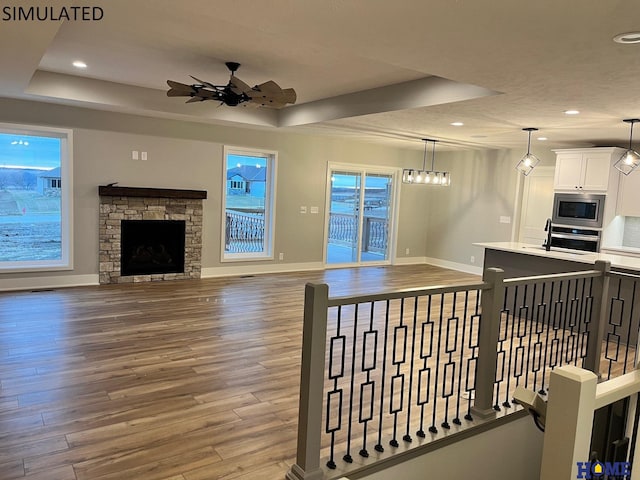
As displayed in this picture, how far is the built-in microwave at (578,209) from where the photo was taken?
274 inches

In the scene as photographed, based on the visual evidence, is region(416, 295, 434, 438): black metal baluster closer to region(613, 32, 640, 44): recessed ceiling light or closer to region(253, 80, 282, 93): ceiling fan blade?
region(613, 32, 640, 44): recessed ceiling light

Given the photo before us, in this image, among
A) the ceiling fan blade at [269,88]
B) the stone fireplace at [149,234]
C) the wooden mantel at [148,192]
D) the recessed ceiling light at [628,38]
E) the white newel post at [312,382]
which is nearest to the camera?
the white newel post at [312,382]

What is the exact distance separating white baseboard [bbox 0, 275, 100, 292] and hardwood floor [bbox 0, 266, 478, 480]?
1.01 ft

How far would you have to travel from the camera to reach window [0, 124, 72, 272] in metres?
6.43

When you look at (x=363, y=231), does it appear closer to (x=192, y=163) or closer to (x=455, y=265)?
(x=455, y=265)

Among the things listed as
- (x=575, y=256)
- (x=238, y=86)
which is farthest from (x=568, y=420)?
(x=575, y=256)

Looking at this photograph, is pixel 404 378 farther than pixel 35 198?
No

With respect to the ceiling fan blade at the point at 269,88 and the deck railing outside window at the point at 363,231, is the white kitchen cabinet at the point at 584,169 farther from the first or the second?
the ceiling fan blade at the point at 269,88

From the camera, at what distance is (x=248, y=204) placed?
845 cm

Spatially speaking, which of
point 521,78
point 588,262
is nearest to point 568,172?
point 588,262

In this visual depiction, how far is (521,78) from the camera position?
371 centimetres

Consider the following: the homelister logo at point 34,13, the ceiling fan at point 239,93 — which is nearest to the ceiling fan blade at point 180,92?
the ceiling fan at point 239,93

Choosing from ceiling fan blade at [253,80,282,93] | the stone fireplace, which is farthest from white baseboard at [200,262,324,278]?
ceiling fan blade at [253,80,282,93]

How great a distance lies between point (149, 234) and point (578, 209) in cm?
673
